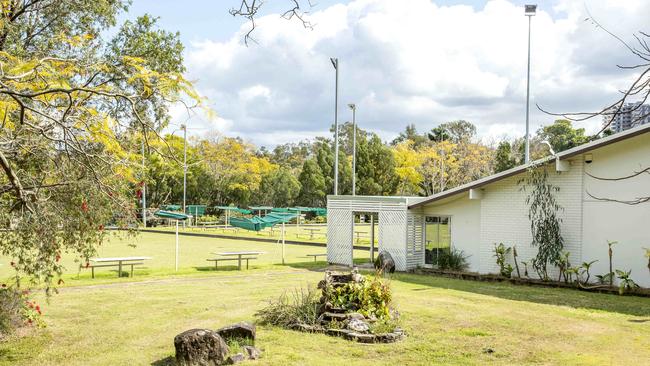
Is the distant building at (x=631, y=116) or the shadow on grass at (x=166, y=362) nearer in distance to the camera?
the distant building at (x=631, y=116)

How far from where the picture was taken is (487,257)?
66.2 ft

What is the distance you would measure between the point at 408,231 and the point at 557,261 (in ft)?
18.1

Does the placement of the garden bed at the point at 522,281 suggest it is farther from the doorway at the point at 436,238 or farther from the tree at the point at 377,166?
the tree at the point at 377,166

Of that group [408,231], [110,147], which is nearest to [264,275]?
[408,231]

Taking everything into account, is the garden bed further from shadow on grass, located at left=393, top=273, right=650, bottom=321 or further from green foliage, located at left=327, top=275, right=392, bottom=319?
green foliage, located at left=327, top=275, right=392, bottom=319

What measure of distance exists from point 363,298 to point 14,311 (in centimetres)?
608

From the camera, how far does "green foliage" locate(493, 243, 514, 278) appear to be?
1894cm

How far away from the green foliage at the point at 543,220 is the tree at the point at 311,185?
126 ft

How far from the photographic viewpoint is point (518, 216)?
19.5 meters

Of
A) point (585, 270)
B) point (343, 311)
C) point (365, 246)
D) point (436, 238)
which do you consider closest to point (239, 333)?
point (343, 311)

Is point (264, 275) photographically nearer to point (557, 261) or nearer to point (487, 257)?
point (487, 257)

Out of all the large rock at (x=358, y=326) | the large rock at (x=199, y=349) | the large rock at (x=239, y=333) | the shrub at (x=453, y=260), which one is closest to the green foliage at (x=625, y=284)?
the shrub at (x=453, y=260)

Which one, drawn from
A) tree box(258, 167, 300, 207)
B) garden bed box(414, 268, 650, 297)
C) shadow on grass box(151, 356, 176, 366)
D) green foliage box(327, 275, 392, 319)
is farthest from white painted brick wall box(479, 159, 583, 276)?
tree box(258, 167, 300, 207)

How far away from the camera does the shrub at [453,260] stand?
68.4ft
